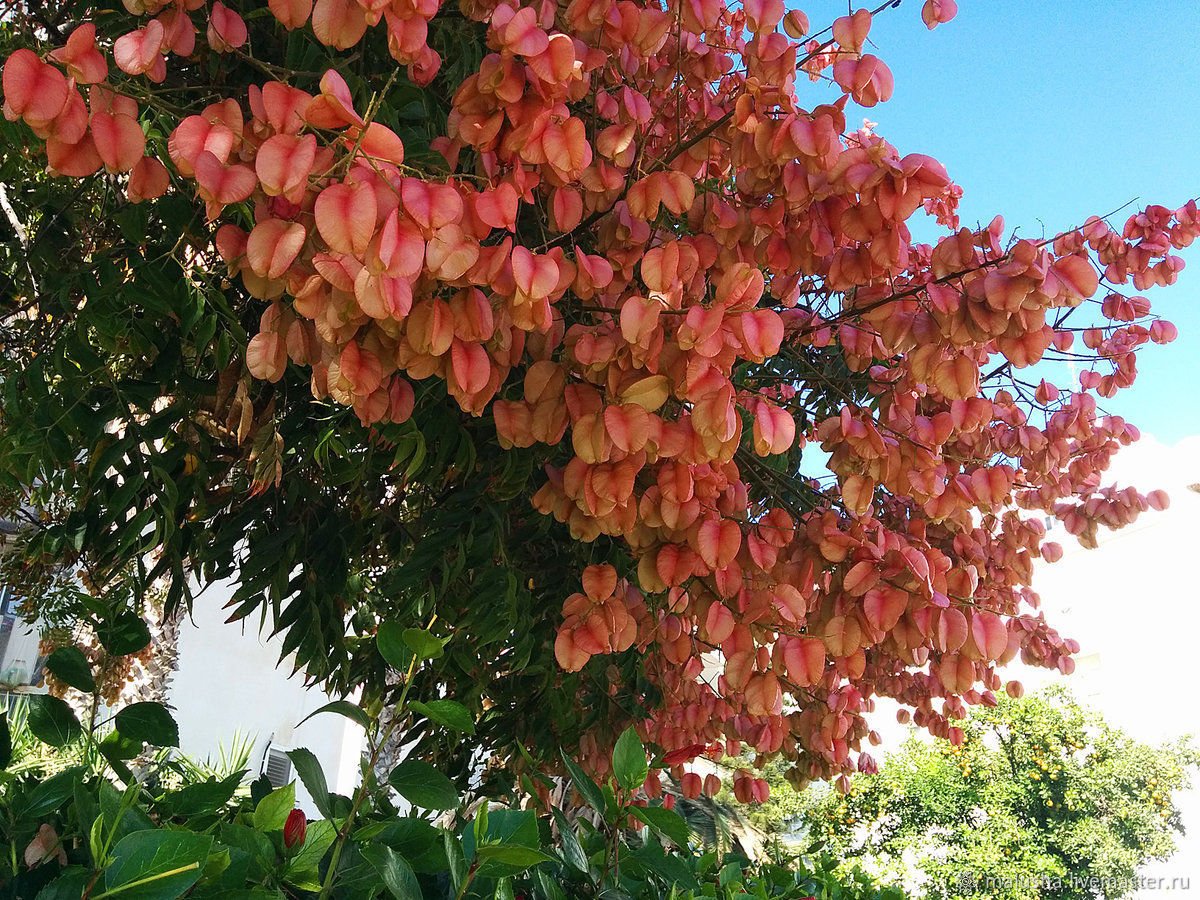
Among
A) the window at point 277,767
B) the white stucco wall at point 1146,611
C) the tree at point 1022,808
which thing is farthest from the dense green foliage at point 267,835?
the white stucco wall at point 1146,611

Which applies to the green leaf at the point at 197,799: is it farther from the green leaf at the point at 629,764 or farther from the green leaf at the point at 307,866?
the green leaf at the point at 629,764

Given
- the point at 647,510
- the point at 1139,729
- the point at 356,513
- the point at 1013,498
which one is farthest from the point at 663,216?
the point at 1139,729

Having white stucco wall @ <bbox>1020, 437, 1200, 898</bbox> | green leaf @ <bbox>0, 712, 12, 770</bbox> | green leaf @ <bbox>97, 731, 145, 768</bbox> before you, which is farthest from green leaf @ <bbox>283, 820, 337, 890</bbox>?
white stucco wall @ <bbox>1020, 437, 1200, 898</bbox>

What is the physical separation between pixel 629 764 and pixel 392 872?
35 cm

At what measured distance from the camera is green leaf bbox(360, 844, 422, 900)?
801 millimetres

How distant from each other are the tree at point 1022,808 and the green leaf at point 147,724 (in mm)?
11582

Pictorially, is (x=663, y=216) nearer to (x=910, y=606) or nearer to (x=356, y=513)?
(x=910, y=606)

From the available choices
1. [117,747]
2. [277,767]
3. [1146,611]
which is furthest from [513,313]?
[1146,611]

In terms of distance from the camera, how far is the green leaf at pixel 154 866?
669mm

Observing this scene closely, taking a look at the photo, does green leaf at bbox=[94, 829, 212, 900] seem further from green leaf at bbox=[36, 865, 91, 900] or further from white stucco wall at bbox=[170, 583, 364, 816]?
white stucco wall at bbox=[170, 583, 364, 816]

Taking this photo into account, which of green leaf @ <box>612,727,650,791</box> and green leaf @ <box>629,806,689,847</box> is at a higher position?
green leaf @ <box>612,727,650,791</box>

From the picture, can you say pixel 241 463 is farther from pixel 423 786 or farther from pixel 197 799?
pixel 423 786

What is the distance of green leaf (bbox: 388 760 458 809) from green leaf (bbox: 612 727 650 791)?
0.78 ft

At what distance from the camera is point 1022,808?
457 inches
